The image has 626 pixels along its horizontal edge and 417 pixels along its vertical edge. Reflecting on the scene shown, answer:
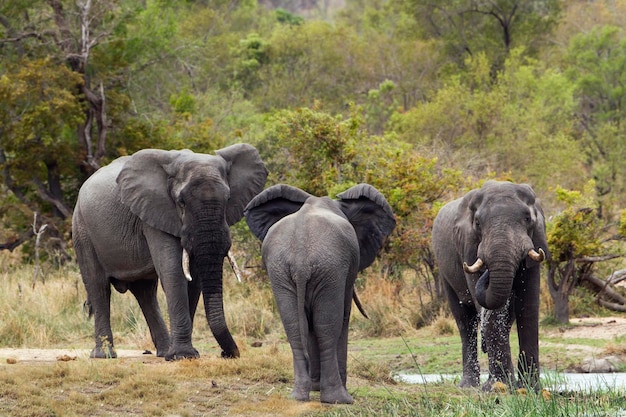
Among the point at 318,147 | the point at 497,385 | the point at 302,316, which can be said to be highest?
the point at 318,147

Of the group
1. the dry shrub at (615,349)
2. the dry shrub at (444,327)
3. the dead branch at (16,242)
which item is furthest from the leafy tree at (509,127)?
the dry shrub at (615,349)

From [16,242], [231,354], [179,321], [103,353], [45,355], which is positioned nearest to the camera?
[231,354]

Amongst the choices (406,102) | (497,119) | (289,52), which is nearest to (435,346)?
(497,119)

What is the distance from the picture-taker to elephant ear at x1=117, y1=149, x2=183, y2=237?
1113 centimetres

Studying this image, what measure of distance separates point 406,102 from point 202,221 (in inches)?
1168

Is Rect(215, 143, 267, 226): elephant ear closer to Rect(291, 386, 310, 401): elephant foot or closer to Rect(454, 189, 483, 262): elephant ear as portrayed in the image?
Rect(454, 189, 483, 262): elephant ear

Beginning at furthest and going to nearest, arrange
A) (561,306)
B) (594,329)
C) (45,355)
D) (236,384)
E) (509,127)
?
(509,127)
(561,306)
(594,329)
(45,355)
(236,384)

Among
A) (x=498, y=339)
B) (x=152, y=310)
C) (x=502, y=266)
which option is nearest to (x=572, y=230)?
(x=498, y=339)

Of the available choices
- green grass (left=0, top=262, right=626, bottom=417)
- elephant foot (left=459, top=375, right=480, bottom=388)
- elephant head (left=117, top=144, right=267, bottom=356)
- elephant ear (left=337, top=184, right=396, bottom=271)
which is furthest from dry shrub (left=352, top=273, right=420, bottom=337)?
elephant ear (left=337, top=184, right=396, bottom=271)

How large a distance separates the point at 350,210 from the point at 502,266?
1.40 meters

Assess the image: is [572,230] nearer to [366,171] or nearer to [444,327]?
[444,327]

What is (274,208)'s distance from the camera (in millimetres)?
9938

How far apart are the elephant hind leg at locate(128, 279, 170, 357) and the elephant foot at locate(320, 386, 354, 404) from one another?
3.61m

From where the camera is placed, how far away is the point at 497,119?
1200 inches
